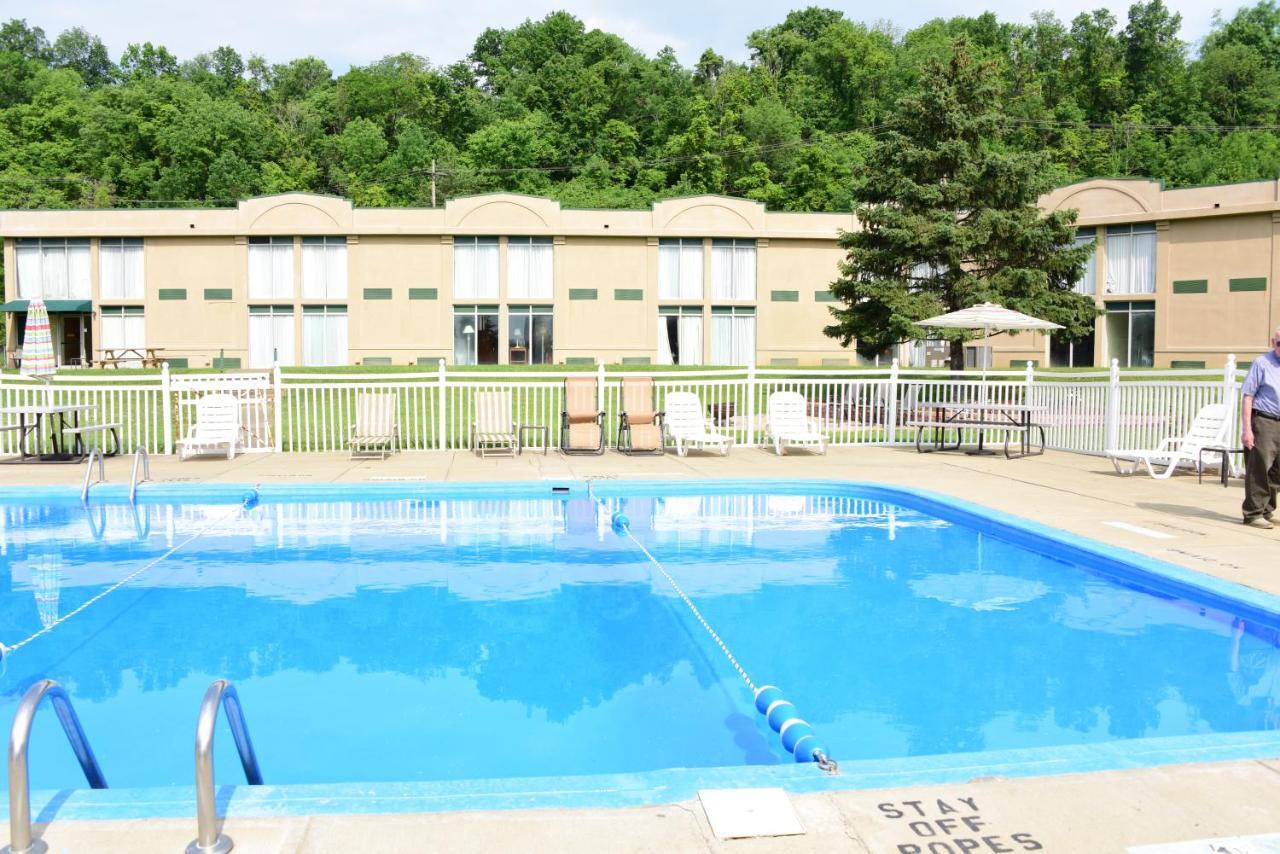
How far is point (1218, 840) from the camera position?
3209 millimetres

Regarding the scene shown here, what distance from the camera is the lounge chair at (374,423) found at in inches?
573

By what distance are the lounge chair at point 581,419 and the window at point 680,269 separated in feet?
76.1

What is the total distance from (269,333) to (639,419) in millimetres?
26266

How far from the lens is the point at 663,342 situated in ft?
126

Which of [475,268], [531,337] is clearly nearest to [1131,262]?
[531,337]

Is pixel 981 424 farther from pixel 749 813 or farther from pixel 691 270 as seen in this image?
pixel 691 270

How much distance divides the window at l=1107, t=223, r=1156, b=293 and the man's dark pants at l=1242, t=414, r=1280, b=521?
28.6 meters

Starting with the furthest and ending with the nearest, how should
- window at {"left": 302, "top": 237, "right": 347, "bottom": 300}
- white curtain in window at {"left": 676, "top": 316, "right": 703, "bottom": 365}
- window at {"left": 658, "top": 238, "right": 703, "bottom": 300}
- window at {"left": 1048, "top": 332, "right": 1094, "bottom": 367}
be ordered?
1. white curtain in window at {"left": 676, "top": 316, "right": 703, "bottom": 365}
2. window at {"left": 658, "top": 238, "right": 703, "bottom": 300}
3. window at {"left": 302, "top": 237, "right": 347, "bottom": 300}
4. window at {"left": 1048, "top": 332, "right": 1094, "bottom": 367}

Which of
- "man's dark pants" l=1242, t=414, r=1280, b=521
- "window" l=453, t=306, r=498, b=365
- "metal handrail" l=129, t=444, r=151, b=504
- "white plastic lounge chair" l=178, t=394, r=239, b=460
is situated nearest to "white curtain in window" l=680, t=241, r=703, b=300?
"window" l=453, t=306, r=498, b=365

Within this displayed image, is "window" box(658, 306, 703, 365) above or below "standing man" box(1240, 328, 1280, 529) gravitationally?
above

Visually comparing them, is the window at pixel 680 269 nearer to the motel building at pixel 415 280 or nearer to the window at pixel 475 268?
the motel building at pixel 415 280

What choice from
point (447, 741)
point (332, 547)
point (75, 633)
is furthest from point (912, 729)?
point (332, 547)

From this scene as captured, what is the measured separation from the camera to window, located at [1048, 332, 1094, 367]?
36.5m

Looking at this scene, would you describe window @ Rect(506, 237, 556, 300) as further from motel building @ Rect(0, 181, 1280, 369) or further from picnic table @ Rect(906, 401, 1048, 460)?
picnic table @ Rect(906, 401, 1048, 460)
